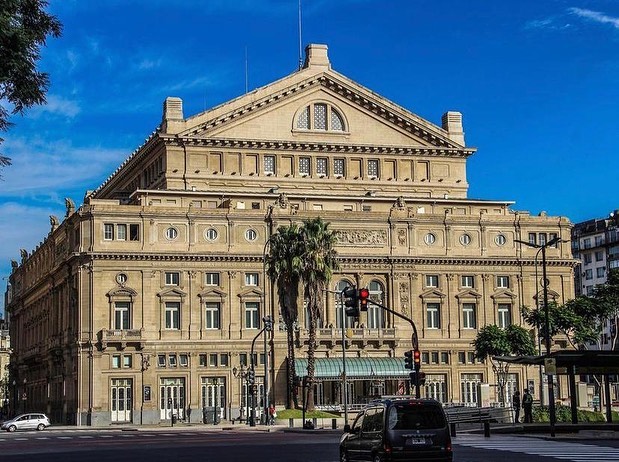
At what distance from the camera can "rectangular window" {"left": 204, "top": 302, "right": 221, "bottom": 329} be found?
3797 inches

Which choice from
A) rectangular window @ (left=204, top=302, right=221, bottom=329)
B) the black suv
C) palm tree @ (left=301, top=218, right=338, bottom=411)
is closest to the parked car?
rectangular window @ (left=204, top=302, right=221, bottom=329)

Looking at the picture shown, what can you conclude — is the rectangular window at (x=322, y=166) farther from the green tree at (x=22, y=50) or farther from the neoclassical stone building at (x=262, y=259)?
the green tree at (x=22, y=50)

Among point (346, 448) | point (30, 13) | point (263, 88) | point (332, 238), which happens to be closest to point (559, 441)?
point (346, 448)

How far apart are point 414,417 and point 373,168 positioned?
75595mm

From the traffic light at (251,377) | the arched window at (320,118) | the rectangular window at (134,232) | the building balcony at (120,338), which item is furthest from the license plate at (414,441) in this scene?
the arched window at (320,118)

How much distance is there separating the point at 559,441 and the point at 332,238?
3917 centimetres

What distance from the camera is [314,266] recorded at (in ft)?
278

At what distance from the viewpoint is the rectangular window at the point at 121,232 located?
94500 mm

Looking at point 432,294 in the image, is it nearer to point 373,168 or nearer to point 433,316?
point 433,316

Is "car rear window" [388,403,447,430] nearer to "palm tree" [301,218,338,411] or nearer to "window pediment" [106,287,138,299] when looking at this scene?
"palm tree" [301,218,338,411]

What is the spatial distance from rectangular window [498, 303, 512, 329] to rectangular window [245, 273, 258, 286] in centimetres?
2230

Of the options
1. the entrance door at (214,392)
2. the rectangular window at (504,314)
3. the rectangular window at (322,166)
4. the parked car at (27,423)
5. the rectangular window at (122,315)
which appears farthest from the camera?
the rectangular window at (322,166)

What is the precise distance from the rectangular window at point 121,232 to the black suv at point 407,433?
208 ft

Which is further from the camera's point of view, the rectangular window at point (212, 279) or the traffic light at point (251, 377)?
the rectangular window at point (212, 279)
